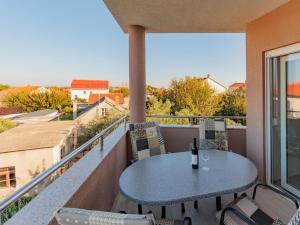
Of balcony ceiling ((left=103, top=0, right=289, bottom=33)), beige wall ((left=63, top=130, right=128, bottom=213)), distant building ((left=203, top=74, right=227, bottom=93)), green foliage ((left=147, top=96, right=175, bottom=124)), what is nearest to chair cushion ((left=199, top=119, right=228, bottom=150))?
beige wall ((left=63, top=130, right=128, bottom=213))

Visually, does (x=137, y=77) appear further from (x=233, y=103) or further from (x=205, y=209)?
(x=233, y=103)

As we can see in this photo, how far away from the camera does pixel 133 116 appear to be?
3.77 metres

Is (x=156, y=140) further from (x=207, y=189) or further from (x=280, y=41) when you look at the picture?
(x=280, y=41)

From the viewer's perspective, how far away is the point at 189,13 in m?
2.99

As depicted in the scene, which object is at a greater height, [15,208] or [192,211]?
[15,208]

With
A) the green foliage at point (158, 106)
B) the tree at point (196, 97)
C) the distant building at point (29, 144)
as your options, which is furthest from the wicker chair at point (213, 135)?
the tree at point (196, 97)

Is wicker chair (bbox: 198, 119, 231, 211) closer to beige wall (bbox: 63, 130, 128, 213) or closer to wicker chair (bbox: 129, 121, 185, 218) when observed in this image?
wicker chair (bbox: 129, 121, 185, 218)

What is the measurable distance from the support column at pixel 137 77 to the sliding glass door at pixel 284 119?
1.89m

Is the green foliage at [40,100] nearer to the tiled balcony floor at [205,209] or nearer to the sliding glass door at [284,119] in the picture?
the tiled balcony floor at [205,209]

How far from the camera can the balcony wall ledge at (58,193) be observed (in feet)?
3.59

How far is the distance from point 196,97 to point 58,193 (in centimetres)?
1080

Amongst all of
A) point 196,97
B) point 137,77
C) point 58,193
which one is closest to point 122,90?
point 196,97

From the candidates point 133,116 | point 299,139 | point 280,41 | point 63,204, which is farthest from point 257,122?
point 63,204

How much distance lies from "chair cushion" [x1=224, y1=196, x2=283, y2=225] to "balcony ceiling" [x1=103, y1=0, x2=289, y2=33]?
7.13 feet
